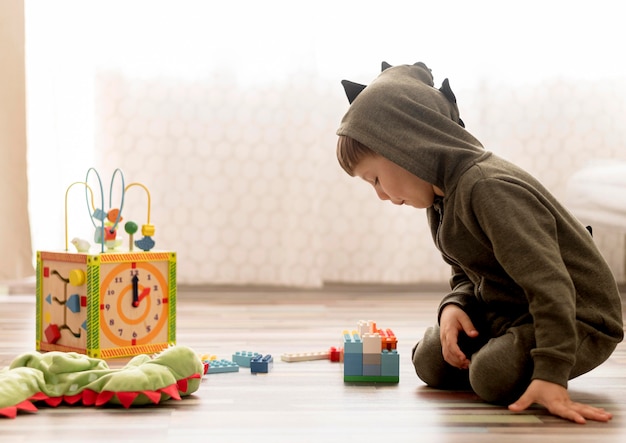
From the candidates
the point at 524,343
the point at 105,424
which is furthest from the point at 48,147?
the point at 524,343

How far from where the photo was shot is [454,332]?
1344 millimetres

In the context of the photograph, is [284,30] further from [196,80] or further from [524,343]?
[524,343]

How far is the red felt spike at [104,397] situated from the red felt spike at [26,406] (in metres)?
0.09

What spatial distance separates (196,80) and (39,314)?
1.17m

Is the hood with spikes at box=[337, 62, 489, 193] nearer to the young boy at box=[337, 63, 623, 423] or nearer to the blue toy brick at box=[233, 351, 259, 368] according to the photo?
the young boy at box=[337, 63, 623, 423]

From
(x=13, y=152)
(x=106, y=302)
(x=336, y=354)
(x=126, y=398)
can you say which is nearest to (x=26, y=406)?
(x=126, y=398)

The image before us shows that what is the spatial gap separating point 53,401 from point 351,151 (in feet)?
1.96

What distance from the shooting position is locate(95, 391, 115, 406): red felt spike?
1203 millimetres

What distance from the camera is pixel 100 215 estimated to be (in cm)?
175

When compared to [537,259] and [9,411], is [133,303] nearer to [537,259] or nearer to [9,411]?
[9,411]

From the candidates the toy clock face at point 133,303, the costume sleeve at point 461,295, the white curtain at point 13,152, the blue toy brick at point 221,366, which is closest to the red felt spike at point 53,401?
the blue toy brick at point 221,366

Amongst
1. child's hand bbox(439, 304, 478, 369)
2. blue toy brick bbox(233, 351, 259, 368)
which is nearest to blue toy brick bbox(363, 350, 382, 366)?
child's hand bbox(439, 304, 478, 369)

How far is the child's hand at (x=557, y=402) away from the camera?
113cm

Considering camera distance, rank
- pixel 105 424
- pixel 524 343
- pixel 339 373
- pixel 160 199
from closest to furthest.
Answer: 1. pixel 105 424
2. pixel 524 343
3. pixel 339 373
4. pixel 160 199
